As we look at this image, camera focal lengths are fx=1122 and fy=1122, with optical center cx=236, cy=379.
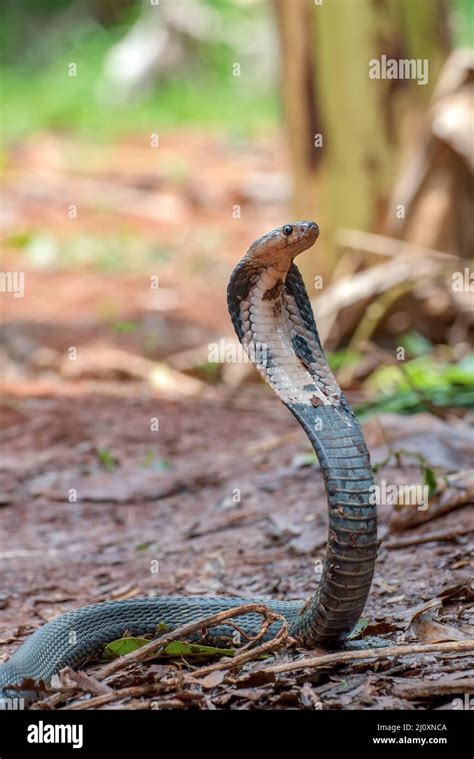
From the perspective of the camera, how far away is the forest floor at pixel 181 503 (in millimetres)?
3408

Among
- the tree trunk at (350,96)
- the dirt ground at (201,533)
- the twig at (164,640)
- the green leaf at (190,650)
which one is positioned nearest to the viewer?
the dirt ground at (201,533)

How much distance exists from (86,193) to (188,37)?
6680 millimetres

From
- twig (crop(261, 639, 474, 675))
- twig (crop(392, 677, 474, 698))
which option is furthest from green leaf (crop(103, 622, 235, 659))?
twig (crop(392, 677, 474, 698))

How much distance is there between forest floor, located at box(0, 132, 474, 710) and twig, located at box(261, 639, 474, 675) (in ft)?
0.15

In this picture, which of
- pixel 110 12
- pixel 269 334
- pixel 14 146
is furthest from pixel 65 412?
pixel 110 12

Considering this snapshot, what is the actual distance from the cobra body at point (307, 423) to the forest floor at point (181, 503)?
0.16 meters

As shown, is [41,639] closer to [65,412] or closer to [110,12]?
[65,412]

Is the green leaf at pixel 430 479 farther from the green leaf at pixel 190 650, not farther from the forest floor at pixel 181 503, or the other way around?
the green leaf at pixel 190 650

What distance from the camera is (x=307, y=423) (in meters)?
3.33

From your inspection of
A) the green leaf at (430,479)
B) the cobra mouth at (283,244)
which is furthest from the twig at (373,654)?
the green leaf at (430,479)

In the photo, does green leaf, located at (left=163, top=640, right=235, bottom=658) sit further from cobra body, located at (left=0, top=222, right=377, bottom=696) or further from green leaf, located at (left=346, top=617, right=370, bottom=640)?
green leaf, located at (left=346, top=617, right=370, bottom=640)

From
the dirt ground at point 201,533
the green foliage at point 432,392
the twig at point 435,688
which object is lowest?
the twig at point 435,688

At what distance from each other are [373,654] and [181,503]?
2.83m

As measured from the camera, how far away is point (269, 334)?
346 cm
